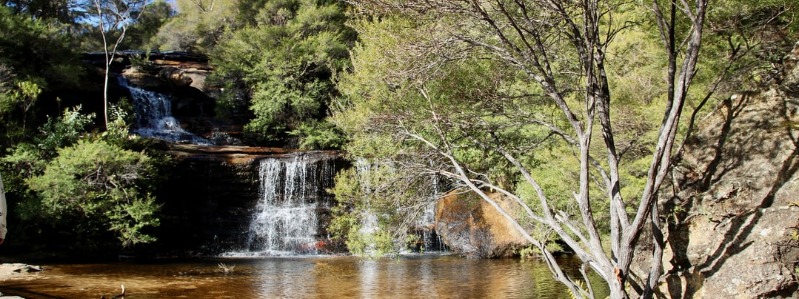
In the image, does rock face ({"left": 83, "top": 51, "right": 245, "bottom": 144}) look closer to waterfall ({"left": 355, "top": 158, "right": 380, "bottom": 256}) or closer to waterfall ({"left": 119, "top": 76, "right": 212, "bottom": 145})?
waterfall ({"left": 119, "top": 76, "right": 212, "bottom": 145})

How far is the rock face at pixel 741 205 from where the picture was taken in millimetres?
5504

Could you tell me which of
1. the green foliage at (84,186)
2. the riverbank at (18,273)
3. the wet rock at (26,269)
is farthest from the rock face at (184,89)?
the riverbank at (18,273)

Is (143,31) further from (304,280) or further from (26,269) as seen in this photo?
(304,280)

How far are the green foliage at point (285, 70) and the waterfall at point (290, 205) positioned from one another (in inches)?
189

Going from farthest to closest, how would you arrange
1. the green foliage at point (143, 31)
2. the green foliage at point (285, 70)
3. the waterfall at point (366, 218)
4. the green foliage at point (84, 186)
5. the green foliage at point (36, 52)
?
1. the green foliage at point (143, 31)
2. the green foliage at point (285, 70)
3. the green foliage at point (36, 52)
4. the green foliage at point (84, 186)
5. the waterfall at point (366, 218)

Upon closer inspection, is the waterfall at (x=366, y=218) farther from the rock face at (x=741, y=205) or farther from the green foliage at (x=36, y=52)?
the green foliage at (x=36, y=52)

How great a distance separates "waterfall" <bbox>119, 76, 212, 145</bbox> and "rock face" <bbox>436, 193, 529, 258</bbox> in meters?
12.5

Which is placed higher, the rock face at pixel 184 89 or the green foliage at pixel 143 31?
the green foliage at pixel 143 31

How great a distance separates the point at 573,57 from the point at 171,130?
2123 cm

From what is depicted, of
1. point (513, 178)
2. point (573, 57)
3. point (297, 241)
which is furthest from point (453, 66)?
point (297, 241)

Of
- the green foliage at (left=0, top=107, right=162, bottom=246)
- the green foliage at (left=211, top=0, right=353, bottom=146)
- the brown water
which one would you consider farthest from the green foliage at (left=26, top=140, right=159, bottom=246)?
the green foliage at (left=211, top=0, right=353, bottom=146)

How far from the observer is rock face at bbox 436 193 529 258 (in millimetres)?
16141

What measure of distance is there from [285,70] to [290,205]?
29.1ft

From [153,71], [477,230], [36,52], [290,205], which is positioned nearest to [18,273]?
[290,205]
